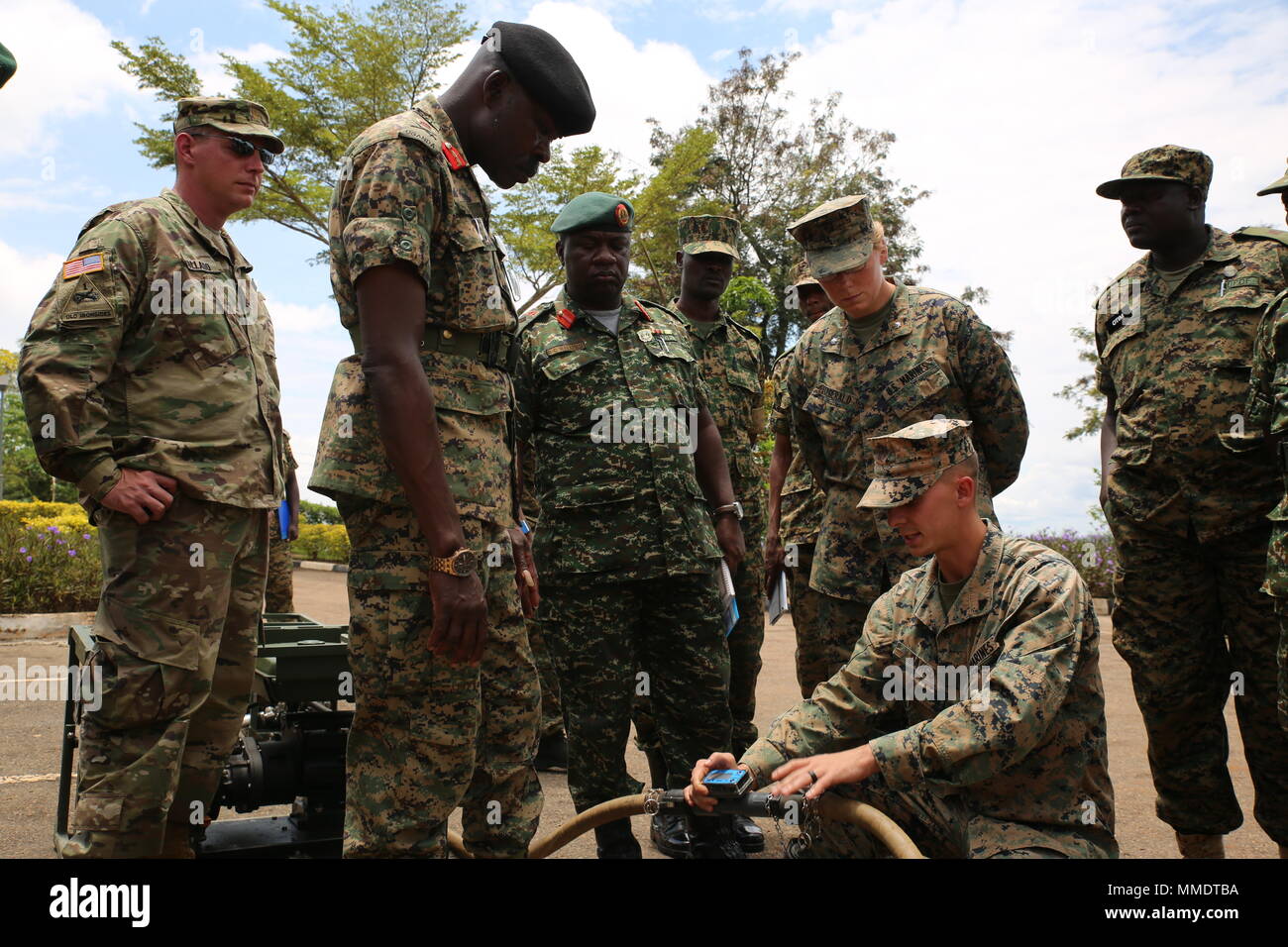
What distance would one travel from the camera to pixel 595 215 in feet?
13.3

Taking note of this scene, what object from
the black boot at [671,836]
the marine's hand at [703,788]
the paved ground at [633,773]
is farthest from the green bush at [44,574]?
the marine's hand at [703,788]

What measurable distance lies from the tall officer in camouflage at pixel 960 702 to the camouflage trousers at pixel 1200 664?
1370mm

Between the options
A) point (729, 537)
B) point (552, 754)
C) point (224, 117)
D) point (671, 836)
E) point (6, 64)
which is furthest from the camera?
point (552, 754)

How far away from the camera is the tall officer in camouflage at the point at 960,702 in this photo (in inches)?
94.3

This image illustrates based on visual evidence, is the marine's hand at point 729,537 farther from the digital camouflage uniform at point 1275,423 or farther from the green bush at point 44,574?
the green bush at point 44,574

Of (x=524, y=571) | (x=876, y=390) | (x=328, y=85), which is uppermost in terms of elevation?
(x=328, y=85)

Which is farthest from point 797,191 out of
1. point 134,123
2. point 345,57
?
point 134,123

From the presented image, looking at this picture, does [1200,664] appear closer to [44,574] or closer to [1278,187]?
[1278,187]

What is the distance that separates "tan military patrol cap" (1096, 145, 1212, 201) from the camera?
3906mm

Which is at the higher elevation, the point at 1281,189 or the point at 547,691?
the point at 1281,189

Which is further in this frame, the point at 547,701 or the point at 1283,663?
the point at 547,701

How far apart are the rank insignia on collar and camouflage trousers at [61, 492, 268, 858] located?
1.32 m

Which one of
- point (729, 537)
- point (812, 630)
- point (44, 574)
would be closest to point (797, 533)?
point (812, 630)

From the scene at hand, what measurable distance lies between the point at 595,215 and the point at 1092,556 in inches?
497
